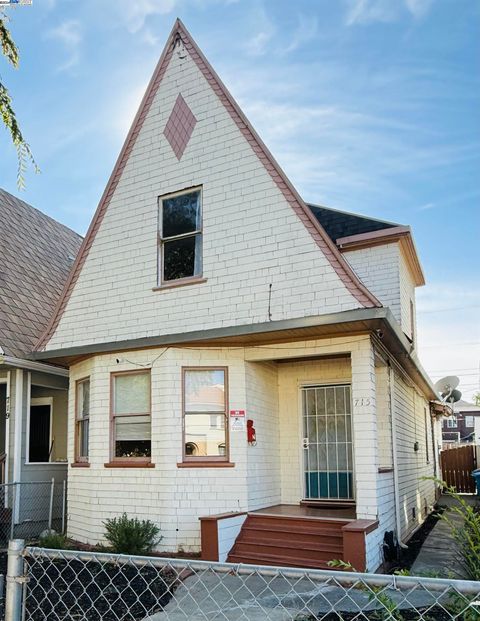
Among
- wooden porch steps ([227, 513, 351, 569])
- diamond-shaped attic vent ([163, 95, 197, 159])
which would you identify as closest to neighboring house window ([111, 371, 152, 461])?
wooden porch steps ([227, 513, 351, 569])

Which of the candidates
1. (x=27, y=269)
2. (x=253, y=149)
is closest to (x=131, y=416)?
(x=253, y=149)

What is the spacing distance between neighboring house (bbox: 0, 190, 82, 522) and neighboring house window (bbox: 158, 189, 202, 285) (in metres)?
3.45

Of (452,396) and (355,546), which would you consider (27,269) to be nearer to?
(355,546)

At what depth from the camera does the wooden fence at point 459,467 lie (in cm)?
2645

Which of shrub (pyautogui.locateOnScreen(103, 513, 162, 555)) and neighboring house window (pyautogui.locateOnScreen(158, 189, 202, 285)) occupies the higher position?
neighboring house window (pyautogui.locateOnScreen(158, 189, 202, 285))

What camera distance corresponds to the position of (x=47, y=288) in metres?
15.4

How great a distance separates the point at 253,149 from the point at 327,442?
5.42 m

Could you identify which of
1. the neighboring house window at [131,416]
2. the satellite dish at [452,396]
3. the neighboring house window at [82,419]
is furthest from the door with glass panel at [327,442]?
the satellite dish at [452,396]

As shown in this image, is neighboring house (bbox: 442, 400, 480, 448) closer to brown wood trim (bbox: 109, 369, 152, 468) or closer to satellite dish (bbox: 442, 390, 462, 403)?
satellite dish (bbox: 442, 390, 462, 403)

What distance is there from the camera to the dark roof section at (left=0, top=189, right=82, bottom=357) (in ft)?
43.1

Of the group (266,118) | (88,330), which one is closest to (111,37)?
(266,118)

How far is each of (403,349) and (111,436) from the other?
210 inches

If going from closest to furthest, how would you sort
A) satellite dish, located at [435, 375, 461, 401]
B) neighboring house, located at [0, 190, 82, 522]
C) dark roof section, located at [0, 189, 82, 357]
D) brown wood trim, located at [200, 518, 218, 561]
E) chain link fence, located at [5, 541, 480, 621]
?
chain link fence, located at [5, 541, 480, 621] < brown wood trim, located at [200, 518, 218, 561] < neighboring house, located at [0, 190, 82, 522] < dark roof section, located at [0, 189, 82, 357] < satellite dish, located at [435, 375, 461, 401]

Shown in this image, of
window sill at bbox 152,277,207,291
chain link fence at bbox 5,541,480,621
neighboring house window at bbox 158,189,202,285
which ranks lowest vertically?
chain link fence at bbox 5,541,480,621
